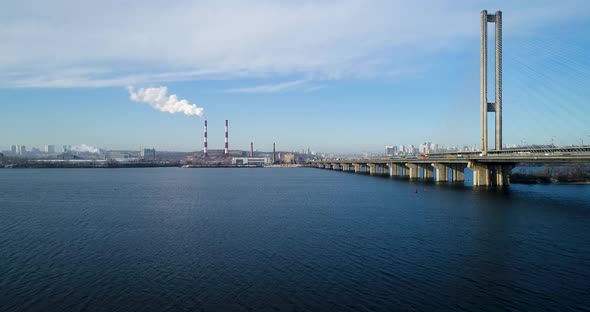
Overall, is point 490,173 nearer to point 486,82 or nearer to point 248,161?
point 486,82

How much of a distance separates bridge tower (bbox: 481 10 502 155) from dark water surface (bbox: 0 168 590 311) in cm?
1358

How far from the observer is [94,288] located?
10383mm

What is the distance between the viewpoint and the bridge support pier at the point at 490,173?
36469 mm

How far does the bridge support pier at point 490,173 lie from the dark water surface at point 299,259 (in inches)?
509

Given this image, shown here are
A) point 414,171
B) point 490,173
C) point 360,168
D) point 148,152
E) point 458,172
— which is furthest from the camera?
point 148,152

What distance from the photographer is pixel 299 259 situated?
12.9 meters

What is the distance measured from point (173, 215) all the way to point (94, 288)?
479 inches

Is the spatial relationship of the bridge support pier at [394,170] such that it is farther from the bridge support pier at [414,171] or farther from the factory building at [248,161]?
the factory building at [248,161]

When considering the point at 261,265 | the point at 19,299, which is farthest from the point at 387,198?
the point at 19,299

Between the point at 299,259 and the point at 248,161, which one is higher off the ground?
the point at 248,161

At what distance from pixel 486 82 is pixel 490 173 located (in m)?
7.69

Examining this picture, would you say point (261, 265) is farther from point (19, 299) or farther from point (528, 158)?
point (528, 158)

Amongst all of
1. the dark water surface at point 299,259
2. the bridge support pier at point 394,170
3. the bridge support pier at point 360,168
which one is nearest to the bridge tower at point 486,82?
the dark water surface at point 299,259

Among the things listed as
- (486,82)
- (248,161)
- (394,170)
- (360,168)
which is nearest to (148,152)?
(248,161)
